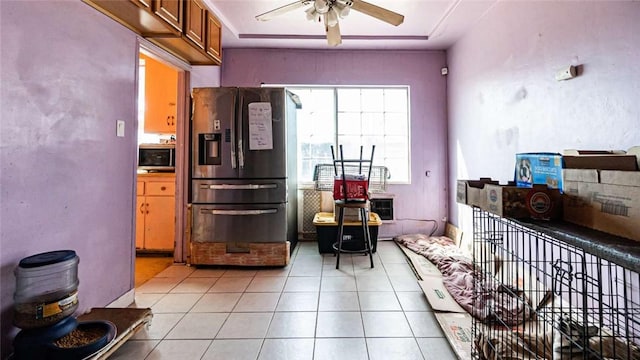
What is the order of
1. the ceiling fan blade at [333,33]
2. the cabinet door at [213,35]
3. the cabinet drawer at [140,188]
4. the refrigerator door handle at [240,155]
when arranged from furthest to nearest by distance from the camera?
the cabinet drawer at [140,188] → the refrigerator door handle at [240,155] → the cabinet door at [213,35] → the ceiling fan blade at [333,33]

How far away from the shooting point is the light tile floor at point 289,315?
1.72 metres

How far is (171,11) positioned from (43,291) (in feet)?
6.47

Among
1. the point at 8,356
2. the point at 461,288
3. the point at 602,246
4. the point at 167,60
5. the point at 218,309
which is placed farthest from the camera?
the point at 167,60

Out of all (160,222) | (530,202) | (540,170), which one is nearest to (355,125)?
(160,222)

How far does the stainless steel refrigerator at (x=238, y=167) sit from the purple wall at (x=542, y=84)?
213cm

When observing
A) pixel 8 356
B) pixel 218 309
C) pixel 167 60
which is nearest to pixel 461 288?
pixel 218 309

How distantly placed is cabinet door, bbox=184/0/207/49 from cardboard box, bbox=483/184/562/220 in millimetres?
2576

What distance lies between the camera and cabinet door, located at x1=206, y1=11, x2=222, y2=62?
9.32 feet

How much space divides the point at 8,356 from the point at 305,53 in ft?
13.0

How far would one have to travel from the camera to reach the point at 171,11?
7.25 feet

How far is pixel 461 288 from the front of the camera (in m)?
2.43

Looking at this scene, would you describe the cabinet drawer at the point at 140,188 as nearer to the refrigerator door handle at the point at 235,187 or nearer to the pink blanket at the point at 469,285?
the refrigerator door handle at the point at 235,187

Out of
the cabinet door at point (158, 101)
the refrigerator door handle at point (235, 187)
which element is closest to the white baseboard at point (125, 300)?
the refrigerator door handle at point (235, 187)

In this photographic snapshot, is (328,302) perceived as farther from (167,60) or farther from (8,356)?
(167,60)
